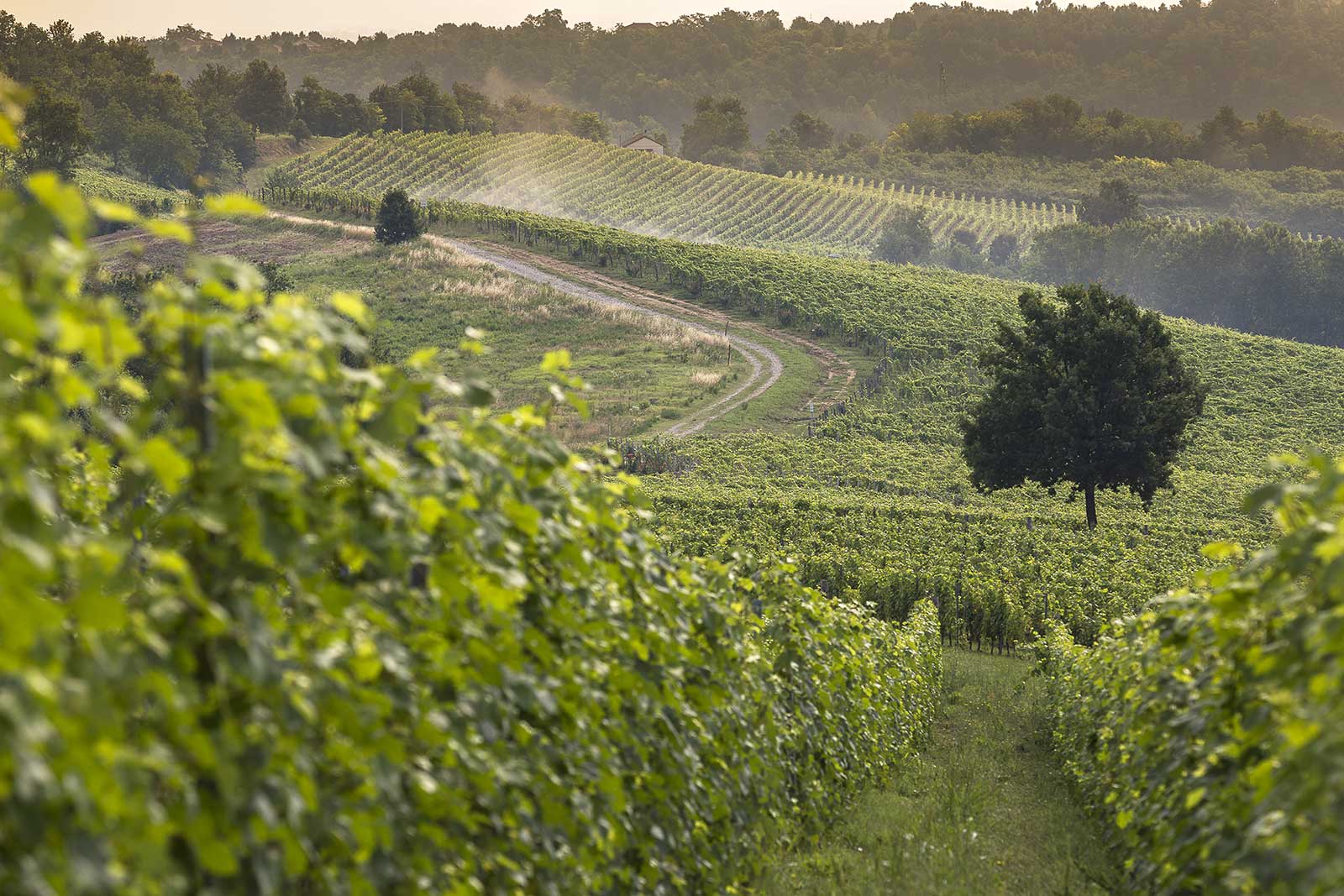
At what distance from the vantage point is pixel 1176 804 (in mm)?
5281

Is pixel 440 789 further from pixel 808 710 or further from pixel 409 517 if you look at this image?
pixel 808 710

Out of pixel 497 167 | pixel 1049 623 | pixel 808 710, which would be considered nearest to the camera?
pixel 808 710

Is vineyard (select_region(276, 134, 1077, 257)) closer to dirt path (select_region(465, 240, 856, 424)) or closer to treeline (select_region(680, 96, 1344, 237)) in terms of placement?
treeline (select_region(680, 96, 1344, 237))

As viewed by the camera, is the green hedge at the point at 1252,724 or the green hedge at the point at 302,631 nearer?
the green hedge at the point at 302,631

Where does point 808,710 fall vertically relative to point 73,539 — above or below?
below

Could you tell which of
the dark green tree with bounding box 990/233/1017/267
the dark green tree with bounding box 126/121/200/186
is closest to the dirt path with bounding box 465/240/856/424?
the dark green tree with bounding box 126/121/200/186

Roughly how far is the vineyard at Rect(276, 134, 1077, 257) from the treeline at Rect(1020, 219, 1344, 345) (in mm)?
21168

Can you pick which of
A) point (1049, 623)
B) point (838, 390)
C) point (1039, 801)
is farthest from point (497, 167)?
point (1039, 801)

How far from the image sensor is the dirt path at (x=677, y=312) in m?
62.7

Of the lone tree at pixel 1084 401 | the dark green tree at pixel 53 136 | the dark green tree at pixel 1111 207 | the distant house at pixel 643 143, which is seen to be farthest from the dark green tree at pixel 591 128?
the lone tree at pixel 1084 401

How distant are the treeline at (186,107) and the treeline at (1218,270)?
8157 centimetres

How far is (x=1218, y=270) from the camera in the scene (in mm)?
113062

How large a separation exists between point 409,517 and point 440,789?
79 centimetres

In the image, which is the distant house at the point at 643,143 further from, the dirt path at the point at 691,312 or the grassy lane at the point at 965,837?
the grassy lane at the point at 965,837
